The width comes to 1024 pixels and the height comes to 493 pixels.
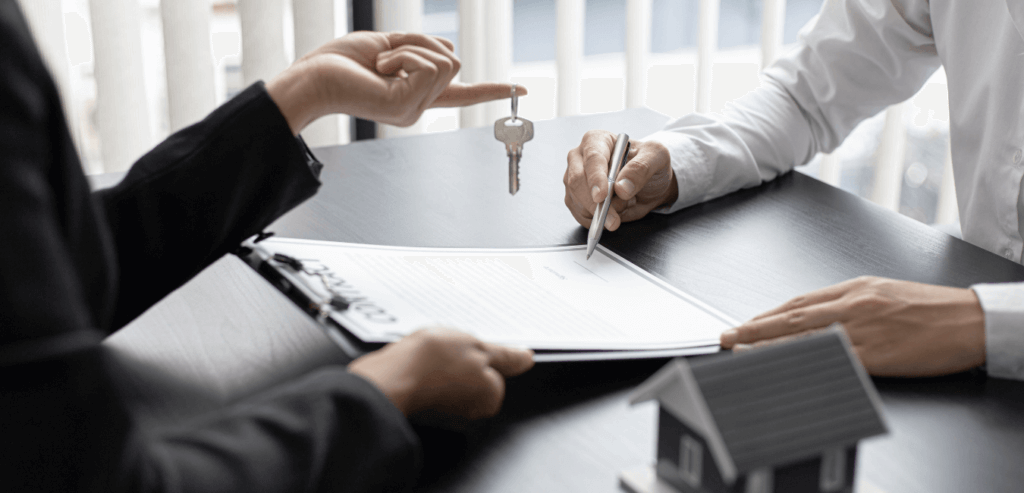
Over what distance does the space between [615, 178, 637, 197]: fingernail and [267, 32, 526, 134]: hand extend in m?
0.15

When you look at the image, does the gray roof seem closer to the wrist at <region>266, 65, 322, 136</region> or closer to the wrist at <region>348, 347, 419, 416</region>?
the wrist at <region>348, 347, 419, 416</region>

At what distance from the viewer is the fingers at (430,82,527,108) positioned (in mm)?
853

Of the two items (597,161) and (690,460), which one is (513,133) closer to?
(597,161)

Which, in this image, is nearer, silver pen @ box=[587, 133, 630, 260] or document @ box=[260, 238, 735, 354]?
document @ box=[260, 238, 735, 354]

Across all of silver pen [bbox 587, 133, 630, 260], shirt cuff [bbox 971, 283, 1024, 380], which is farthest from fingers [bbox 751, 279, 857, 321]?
silver pen [bbox 587, 133, 630, 260]

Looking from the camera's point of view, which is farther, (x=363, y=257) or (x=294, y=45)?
(x=294, y=45)

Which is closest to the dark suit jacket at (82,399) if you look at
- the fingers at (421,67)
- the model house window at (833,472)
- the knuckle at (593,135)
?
the model house window at (833,472)

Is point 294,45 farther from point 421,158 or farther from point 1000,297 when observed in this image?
point 1000,297

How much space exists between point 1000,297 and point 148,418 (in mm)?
660

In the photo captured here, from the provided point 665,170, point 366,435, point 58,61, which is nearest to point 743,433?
point 366,435

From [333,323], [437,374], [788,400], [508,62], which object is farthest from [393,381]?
[508,62]

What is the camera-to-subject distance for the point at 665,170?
998 millimetres

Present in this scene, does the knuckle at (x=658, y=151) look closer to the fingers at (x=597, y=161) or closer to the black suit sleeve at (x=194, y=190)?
the fingers at (x=597, y=161)

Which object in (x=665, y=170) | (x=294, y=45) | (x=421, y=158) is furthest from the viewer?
(x=294, y=45)
